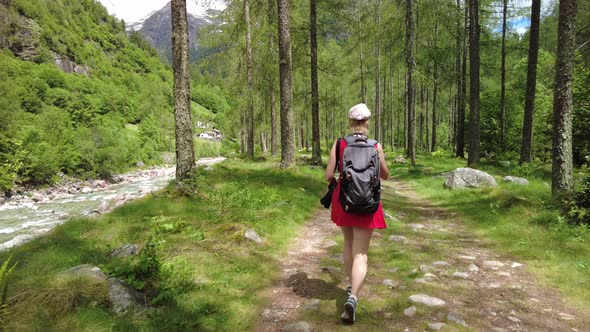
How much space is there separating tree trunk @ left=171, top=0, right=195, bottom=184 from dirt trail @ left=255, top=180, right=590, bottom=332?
11.9 feet

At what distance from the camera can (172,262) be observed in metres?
4.50

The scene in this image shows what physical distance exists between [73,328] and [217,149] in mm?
87739

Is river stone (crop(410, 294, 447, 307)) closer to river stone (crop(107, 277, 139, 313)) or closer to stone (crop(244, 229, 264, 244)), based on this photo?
stone (crop(244, 229, 264, 244))

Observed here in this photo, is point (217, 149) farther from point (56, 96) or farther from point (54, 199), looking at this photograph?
point (54, 199)

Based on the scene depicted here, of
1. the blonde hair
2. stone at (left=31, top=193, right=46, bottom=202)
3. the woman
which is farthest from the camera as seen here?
stone at (left=31, top=193, right=46, bottom=202)

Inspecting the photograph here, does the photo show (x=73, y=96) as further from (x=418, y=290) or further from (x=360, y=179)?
(x=418, y=290)

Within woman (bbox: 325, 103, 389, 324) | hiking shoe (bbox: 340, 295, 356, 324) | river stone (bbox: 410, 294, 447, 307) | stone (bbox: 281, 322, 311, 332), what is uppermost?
woman (bbox: 325, 103, 389, 324)

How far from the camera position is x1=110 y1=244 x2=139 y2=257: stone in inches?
185

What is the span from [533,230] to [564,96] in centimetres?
323

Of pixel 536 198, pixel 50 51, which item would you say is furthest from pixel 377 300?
pixel 50 51

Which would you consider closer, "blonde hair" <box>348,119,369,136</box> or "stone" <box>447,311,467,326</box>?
"stone" <box>447,311,467,326</box>

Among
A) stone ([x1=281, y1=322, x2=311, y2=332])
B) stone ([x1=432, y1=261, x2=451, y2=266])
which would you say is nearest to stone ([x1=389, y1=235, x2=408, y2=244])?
stone ([x1=432, y1=261, x2=451, y2=266])

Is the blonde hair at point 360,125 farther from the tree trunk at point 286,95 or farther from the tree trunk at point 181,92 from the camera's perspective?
the tree trunk at point 286,95

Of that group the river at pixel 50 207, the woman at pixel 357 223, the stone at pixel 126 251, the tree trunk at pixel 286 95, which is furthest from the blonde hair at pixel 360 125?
the tree trunk at pixel 286 95
